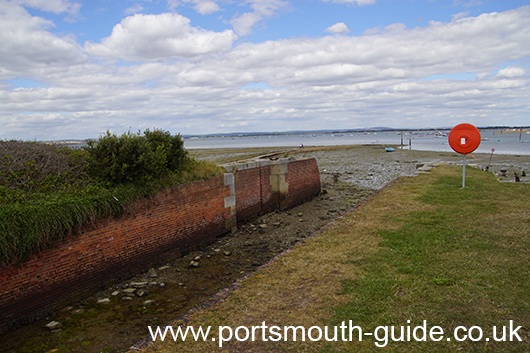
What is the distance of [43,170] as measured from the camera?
25.6 feet

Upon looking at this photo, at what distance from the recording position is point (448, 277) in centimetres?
574

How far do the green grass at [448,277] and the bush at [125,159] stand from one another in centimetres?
617

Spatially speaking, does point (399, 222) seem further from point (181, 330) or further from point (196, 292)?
point (181, 330)

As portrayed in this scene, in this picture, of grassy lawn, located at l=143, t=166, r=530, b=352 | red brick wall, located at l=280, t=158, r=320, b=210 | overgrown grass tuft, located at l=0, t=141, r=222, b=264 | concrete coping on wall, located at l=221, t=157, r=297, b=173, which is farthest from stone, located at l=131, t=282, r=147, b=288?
red brick wall, located at l=280, t=158, r=320, b=210

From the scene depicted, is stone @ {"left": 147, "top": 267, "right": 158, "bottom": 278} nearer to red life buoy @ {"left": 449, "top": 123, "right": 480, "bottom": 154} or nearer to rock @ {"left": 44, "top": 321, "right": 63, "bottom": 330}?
rock @ {"left": 44, "top": 321, "right": 63, "bottom": 330}

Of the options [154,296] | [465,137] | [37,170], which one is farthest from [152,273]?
[465,137]

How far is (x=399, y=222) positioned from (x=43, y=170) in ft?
31.8

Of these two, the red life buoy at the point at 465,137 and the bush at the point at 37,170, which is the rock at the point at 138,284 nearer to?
the bush at the point at 37,170

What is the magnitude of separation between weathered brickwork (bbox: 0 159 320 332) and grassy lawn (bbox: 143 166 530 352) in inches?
133

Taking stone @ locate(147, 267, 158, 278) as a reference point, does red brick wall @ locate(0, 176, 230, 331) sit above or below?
above

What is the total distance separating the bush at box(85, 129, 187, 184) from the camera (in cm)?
841

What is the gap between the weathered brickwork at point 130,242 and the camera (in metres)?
6.02

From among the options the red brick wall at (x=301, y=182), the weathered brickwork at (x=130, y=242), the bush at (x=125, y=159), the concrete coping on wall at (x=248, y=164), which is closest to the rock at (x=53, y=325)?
the weathered brickwork at (x=130, y=242)

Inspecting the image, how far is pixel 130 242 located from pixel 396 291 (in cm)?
619
